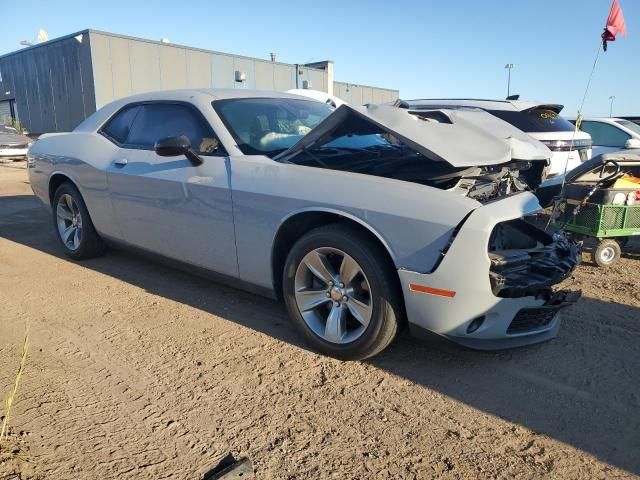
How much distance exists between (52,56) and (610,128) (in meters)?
20.4

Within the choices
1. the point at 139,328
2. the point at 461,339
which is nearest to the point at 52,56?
the point at 139,328

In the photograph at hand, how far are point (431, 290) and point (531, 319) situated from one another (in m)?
0.71

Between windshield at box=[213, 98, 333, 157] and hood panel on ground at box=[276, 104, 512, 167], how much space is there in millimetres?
367

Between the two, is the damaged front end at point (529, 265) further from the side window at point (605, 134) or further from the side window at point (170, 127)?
the side window at point (605, 134)

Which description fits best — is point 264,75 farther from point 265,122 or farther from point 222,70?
point 265,122

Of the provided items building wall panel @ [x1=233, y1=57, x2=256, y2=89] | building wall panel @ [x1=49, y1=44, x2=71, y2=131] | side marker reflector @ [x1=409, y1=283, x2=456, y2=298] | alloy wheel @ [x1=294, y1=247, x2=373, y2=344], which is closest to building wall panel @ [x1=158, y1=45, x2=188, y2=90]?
building wall panel @ [x1=233, y1=57, x2=256, y2=89]

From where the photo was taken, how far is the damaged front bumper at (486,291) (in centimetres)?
257

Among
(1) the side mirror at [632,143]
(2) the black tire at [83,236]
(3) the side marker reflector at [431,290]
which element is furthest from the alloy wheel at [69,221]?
(1) the side mirror at [632,143]

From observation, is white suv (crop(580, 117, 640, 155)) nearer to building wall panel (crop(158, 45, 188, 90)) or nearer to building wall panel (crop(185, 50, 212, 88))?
building wall panel (crop(158, 45, 188, 90))

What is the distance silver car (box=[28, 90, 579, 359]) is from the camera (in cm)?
266

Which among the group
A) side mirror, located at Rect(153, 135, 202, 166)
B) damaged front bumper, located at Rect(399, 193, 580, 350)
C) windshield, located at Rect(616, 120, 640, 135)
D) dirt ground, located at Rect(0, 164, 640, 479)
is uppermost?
windshield, located at Rect(616, 120, 640, 135)

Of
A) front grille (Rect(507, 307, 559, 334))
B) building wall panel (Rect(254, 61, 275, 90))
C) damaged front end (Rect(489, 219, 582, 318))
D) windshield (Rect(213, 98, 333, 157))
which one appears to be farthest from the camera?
building wall panel (Rect(254, 61, 275, 90))

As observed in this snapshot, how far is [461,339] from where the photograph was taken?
2.72 m

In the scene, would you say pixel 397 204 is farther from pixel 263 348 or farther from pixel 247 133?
pixel 247 133
